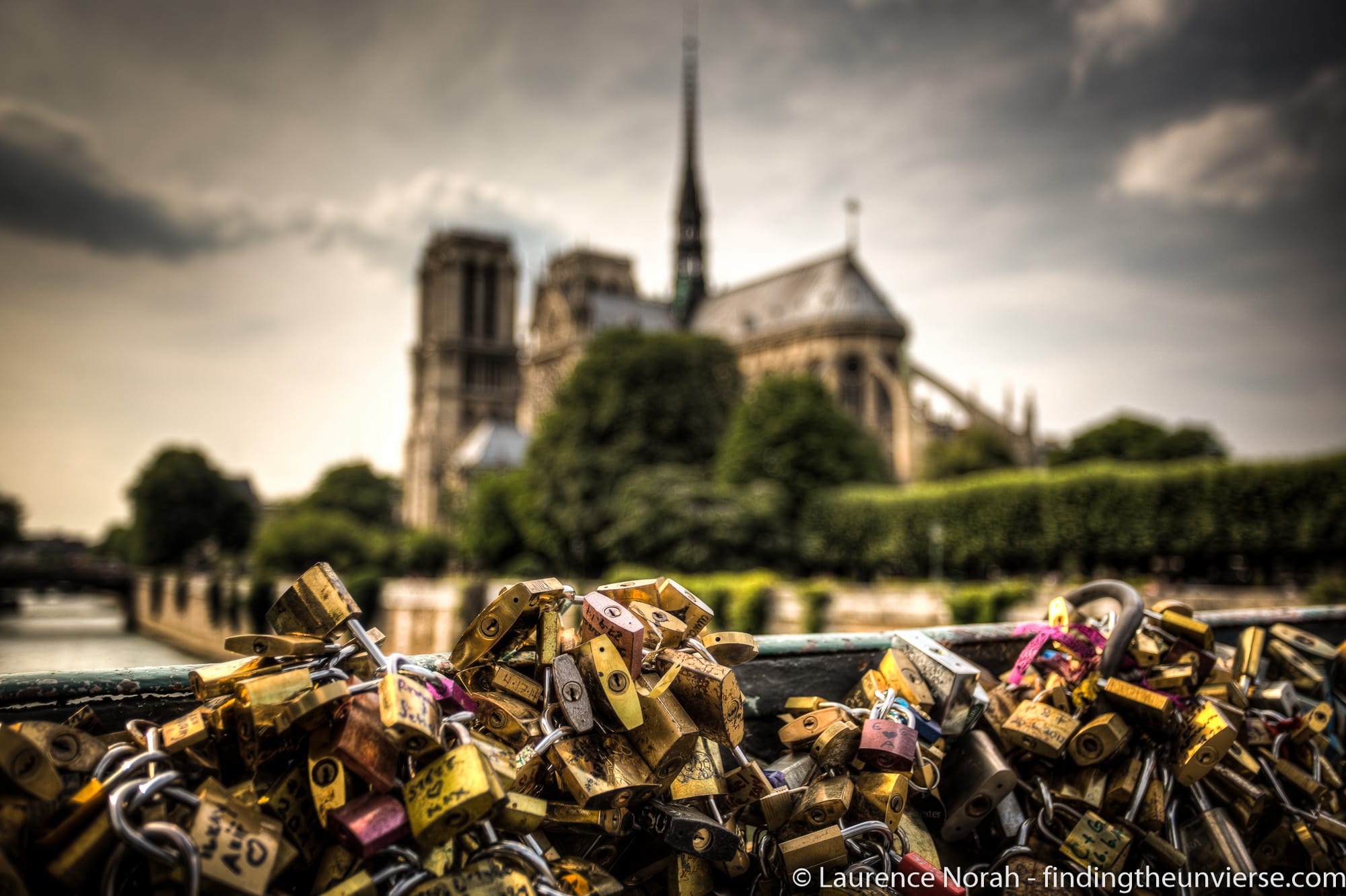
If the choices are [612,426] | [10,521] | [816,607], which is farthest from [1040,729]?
[10,521]

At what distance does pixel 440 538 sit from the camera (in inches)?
2149

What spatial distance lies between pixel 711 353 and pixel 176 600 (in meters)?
34.8

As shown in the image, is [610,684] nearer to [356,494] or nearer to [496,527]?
[496,527]

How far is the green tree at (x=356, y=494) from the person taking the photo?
91438 mm

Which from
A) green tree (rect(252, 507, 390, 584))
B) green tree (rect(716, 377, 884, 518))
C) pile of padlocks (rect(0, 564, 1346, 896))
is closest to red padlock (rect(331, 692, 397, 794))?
pile of padlocks (rect(0, 564, 1346, 896))

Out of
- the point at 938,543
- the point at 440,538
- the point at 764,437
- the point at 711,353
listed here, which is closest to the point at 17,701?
the point at 938,543

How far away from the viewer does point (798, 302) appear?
65.9 m

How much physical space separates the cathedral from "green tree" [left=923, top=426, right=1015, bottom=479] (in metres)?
1.06

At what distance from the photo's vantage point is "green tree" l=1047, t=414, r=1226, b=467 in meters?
55.0

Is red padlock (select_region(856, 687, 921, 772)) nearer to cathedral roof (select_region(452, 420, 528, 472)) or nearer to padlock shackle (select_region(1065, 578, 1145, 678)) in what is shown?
padlock shackle (select_region(1065, 578, 1145, 678))

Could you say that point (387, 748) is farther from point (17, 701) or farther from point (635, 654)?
point (17, 701)

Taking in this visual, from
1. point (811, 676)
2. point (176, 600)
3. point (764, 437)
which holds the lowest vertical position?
point (176, 600)

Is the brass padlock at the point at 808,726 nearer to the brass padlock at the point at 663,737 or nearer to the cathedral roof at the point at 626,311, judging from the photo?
the brass padlock at the point at 663,737

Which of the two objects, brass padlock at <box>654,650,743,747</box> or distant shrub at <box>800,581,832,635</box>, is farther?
distant shrub at <box>800,581,832,635</box>
